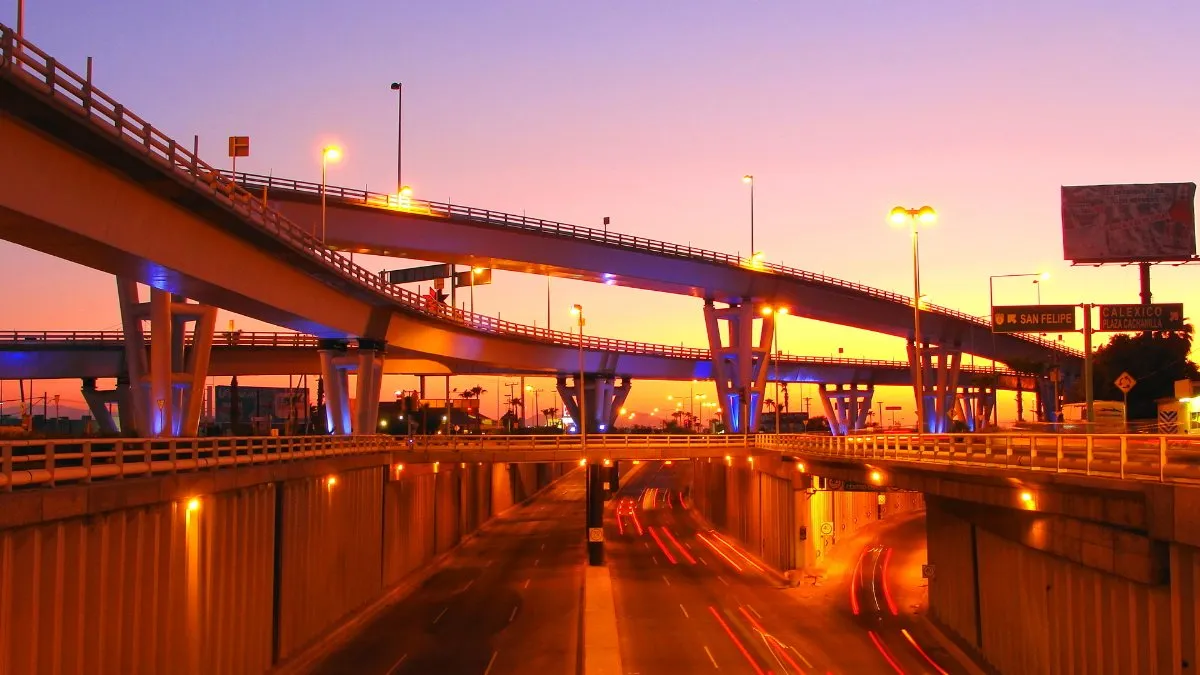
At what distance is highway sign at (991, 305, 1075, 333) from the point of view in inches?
1708

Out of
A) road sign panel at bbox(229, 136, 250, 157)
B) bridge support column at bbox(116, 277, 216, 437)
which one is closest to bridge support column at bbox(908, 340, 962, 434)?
bridge support column at bbox(116, 277, 216, 437)

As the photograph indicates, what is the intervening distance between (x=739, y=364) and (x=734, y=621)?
3538cm

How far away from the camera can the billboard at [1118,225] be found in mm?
65312

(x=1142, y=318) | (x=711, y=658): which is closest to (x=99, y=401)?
(x=711, y=658)

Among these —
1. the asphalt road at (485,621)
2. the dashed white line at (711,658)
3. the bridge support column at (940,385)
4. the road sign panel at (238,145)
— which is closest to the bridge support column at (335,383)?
the asphalt road at (485,621)

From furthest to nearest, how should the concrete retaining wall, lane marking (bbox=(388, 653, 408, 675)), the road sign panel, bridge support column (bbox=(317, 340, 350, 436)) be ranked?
bridge support column (bbox=(317, 340, 350, 436)) → the road sign panel → lane marking (bbox=(388, 653, 408, 675)) → the concrete retaining wall

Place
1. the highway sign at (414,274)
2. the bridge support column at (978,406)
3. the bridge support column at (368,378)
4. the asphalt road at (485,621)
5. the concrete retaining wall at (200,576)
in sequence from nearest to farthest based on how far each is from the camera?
the concrete retaining wall at (200,576) → the asphalt road at (485,621) → the bridge support column at (368,378) → the highway sign at (414,274) → the bridge support column at (978,406)

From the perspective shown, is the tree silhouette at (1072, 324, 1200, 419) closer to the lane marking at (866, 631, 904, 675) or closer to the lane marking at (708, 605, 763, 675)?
the lane marking at (708, 605, 763, 675)

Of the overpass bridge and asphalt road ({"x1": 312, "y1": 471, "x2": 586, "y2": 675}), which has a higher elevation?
the overpass bridge

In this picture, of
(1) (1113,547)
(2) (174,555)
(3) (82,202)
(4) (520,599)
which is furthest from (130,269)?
(4) (520,599)

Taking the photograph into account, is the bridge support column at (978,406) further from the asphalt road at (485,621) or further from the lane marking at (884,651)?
the lane marking at (884,651)

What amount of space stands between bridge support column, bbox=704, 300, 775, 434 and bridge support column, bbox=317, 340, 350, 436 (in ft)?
87.5

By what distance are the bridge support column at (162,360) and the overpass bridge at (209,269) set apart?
69 millimetres

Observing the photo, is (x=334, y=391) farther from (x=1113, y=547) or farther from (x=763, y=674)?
(x=1113, y=547)
